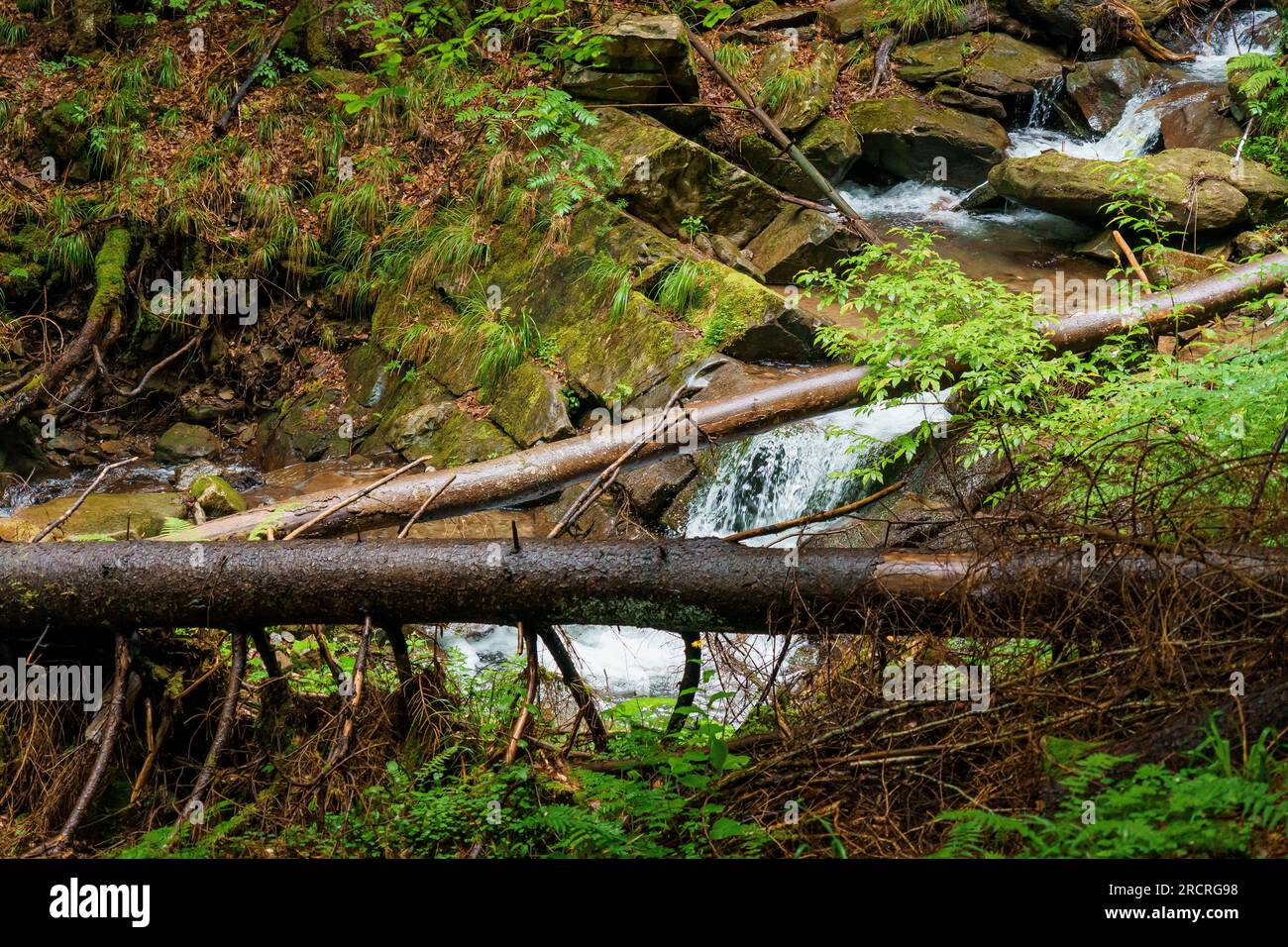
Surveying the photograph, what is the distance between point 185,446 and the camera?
9375mm

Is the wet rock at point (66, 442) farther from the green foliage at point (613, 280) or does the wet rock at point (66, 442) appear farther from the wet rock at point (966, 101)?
the wet rock at point (966, 101)

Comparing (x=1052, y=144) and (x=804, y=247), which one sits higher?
(x=1052, y=144)

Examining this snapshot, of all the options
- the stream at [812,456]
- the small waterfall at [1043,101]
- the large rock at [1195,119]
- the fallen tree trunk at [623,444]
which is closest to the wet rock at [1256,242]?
the stream at [812,456]

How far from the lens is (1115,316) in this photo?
6648 mm

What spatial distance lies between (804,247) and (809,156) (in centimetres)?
223

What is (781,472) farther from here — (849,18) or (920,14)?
(920,14)

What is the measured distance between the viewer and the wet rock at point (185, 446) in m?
9.34

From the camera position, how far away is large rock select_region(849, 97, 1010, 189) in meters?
11.7

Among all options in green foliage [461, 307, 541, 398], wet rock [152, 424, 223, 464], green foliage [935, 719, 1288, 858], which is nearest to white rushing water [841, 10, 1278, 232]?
green foliage [461, 307, 541, 398]

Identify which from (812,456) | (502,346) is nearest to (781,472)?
(812,456)

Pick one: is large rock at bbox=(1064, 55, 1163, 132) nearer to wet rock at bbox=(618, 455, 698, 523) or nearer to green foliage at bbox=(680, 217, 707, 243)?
green foliage at bbox=(680, 217, 707, 243)

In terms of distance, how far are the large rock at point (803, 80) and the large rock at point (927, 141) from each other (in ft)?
1.85
